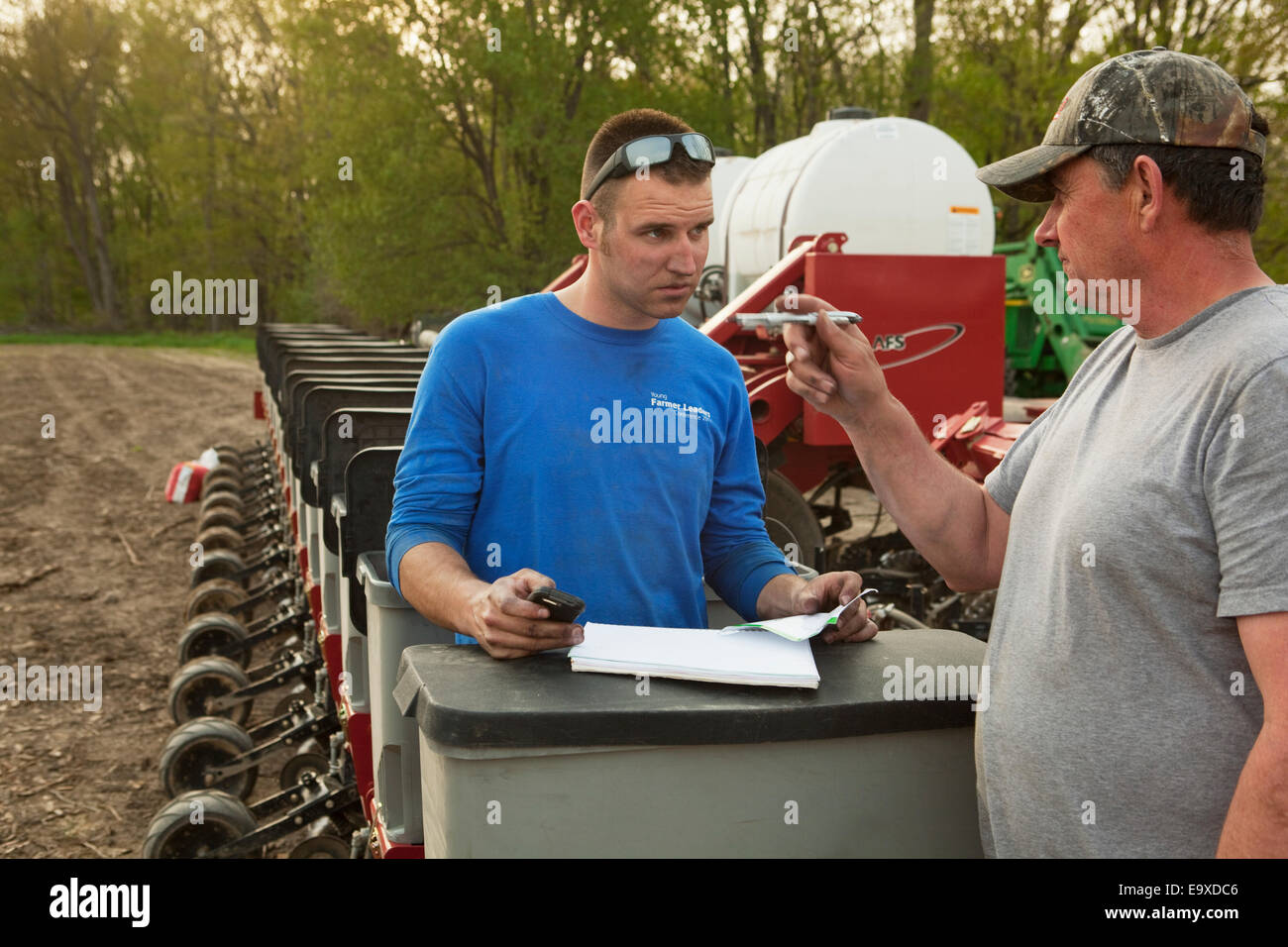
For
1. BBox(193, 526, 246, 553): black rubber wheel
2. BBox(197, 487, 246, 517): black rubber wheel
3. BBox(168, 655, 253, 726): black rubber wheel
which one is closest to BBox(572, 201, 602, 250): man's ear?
BBox(168, 655, 253, 726): black rubber wheel

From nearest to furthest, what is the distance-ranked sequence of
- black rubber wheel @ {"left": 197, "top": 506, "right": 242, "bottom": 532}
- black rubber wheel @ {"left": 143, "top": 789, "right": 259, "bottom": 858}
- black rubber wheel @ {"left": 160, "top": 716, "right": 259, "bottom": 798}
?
black rubber wheel @ {"left": 143, "top": 789, "right": 259, "bottom": 858}, black rubber wheel @ {"left": 160, "top": 716, "right": 259, "bottom": 798}, black rubber wheel @ {"left": 197, "top": 506, "right": 242, "bottom": 532}

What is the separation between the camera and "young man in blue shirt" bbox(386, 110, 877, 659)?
2570 mm

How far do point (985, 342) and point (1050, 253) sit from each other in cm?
785

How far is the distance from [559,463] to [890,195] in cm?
Result: 574

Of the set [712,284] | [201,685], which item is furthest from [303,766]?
[712,284]

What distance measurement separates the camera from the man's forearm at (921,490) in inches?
88.7

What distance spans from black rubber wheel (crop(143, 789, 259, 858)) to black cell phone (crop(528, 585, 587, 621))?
272 cm

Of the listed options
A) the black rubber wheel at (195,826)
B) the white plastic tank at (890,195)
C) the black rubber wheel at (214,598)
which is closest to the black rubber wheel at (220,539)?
the black rubber wheel at (214,598)

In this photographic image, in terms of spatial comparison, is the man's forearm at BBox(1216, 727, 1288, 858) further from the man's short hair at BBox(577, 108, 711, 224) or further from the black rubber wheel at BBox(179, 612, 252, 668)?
the black rubber wheel at BBox(179, 612, 252, 668)

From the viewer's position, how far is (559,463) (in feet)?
8.45

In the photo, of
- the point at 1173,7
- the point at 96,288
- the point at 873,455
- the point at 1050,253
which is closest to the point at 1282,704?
the point at 873,455

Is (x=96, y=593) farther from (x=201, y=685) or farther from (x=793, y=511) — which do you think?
(x=793, y=511)

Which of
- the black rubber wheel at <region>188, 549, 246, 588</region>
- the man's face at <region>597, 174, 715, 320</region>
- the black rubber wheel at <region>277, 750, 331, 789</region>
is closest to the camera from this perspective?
the man's face at <region>597, 174, 715, 320</region>

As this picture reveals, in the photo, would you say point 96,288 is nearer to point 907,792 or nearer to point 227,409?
point 227,409
